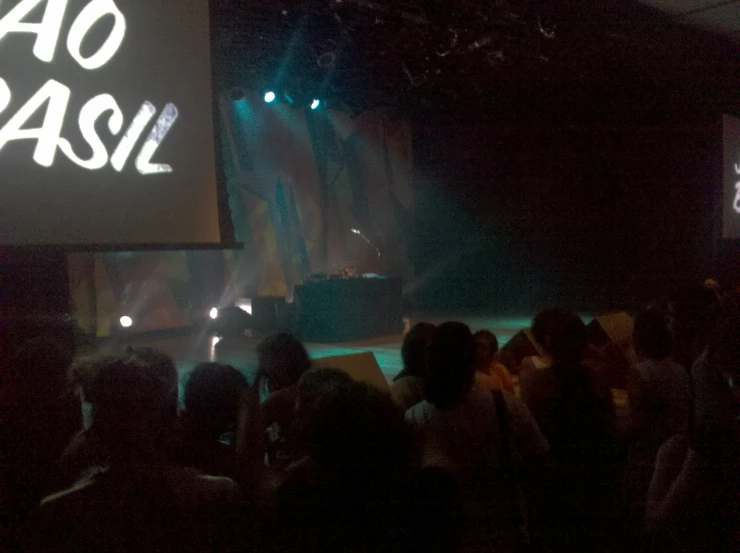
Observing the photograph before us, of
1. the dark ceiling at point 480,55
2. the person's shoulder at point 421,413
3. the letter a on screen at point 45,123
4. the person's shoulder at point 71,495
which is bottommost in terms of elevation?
the person's shoulder at point 421,413

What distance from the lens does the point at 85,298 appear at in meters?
8.67

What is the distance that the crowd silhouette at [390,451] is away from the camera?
1035 mm

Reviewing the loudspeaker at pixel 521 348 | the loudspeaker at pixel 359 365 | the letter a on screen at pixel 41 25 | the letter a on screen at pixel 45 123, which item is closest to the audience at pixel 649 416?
the loudspeaker at pixel 359 365

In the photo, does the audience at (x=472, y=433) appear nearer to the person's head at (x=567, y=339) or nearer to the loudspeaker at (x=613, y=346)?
the person's head at (x=567, y=339)

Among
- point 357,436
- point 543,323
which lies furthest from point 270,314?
point 357,436

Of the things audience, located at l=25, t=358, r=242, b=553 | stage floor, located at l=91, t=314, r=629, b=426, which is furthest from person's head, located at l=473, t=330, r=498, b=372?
stage floor, located at l=91, t=314, r=629, b=426

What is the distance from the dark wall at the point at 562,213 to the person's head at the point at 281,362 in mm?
8258

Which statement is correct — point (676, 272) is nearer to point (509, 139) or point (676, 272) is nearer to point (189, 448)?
point (509, 139)

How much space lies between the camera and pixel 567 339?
1788mm

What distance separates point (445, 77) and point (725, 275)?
15.3ft

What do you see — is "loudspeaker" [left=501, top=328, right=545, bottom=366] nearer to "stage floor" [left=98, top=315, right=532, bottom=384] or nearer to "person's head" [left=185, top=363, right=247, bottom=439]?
"person's head" [left=185, top=363, right=247, bottom=439]

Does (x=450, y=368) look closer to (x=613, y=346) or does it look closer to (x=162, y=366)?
(x=162, y=366)

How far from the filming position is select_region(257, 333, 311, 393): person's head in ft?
5.64

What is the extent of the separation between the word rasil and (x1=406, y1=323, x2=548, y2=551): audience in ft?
3.66
